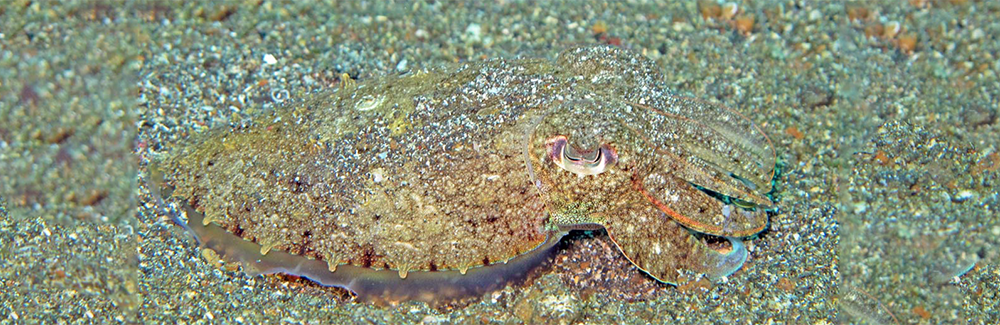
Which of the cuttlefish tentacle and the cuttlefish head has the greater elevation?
the cuttlefish head

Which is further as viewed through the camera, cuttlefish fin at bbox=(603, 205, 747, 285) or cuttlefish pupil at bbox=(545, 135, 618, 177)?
cuttlefish fin at bbox=(603, 205, 747, 285)

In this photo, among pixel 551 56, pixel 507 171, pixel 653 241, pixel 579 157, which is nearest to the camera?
pixel 579 157

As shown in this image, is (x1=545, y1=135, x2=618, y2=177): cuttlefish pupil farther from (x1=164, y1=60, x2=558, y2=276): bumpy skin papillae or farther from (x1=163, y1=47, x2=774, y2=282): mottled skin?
(x1=164, y1=60, x2=558, y2=276): bumpy skin papillae

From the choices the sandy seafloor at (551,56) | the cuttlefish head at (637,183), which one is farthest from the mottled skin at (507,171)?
the sandy seafloor at (551,56)

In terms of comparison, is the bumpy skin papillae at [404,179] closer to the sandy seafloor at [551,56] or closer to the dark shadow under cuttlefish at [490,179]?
the dark shadow under cuttlefish at [490,179]

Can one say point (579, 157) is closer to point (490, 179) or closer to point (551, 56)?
point (490, 179)

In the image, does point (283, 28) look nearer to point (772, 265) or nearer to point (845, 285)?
point (772, 265)

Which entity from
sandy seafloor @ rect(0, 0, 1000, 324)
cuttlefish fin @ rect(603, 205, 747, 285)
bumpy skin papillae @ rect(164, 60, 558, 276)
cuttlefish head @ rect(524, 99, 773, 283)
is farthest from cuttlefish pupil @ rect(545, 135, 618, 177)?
sandy seafloor @ rect(0, 0, 1000, 324)

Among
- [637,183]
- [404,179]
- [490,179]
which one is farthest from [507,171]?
[637,183]
